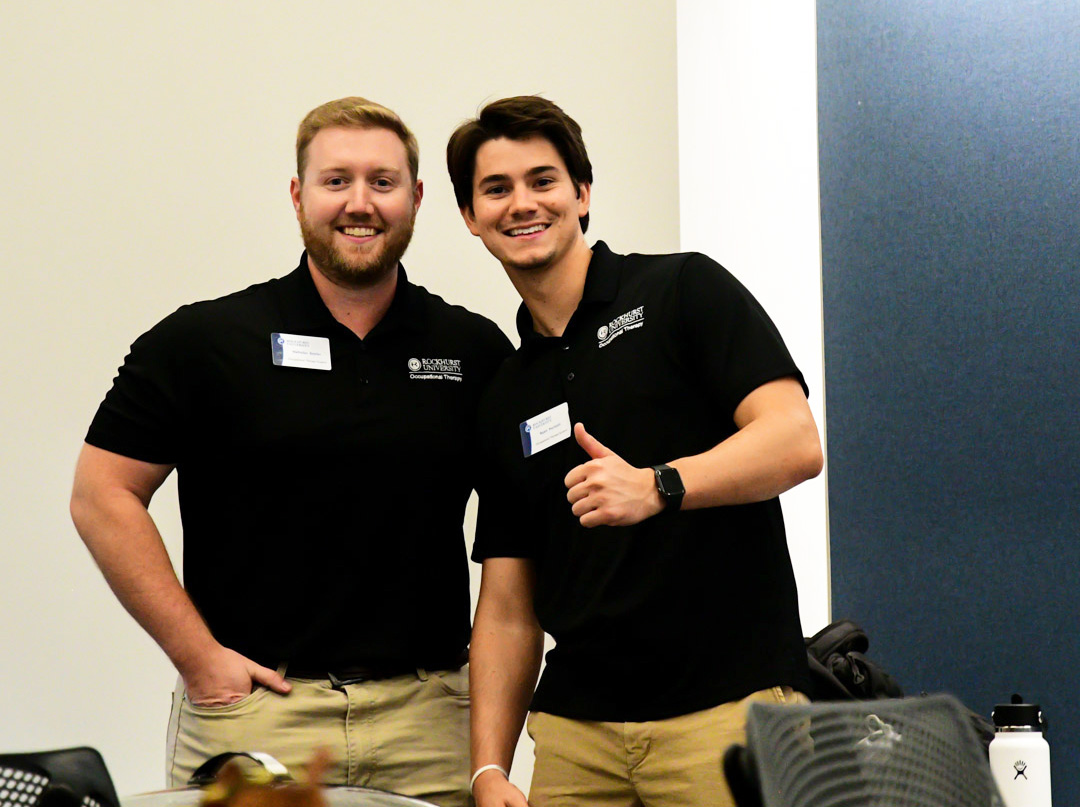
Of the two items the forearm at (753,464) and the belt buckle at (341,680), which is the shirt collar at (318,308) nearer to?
the belt buckle at (341,680)

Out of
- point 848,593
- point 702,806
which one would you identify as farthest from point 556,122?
point 848,593

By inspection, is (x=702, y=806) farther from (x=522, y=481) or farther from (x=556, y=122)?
(x=556, y=122)

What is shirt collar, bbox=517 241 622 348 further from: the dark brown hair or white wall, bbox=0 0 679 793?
white wall, bbox=0 0 679 793

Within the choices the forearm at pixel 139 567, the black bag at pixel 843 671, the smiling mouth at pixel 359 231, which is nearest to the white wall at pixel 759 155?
the black bag at pixel 843 671

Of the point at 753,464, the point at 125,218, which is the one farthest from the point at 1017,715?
the point at 125,218

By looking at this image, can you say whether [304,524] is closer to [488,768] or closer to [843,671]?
[488,768]

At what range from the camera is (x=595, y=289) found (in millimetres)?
2078

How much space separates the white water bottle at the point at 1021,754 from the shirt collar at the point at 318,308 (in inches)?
75.8

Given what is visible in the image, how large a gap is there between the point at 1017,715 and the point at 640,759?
5.24 feet

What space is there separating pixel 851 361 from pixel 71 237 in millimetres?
2400

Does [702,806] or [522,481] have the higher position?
[522,481]

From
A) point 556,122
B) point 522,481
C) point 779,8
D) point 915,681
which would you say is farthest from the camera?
point 779,8

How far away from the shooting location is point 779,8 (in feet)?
12.6

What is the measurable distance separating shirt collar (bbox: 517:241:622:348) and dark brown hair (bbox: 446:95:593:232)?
0.19 m
